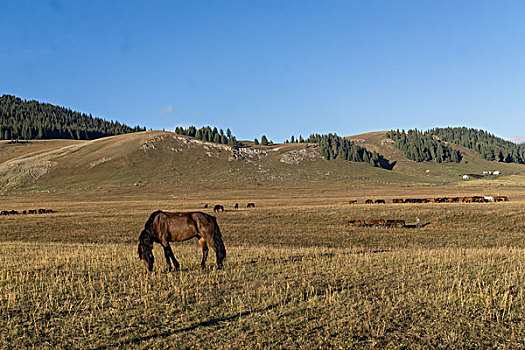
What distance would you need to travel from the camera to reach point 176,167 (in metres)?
130

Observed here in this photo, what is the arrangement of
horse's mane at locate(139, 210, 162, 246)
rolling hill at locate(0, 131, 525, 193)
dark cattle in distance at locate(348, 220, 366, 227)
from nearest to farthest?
horse's mane at locate(139, 210, 162, 246), dark cattle in distance at locate(348, 220, 366, 227), rolling hill at locate(0, 131, 525, 193)

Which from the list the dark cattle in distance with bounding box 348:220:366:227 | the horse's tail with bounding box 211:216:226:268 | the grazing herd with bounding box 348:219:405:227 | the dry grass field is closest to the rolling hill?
the dark cattle in distance with bounding box 348:220:366:227

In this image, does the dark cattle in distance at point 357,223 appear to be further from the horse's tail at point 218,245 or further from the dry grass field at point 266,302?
the horse's tail at point 218,245

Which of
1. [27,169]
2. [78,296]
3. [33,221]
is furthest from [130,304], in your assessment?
[27,169]

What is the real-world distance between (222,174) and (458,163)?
5292 inches

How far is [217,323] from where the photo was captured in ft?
26.8

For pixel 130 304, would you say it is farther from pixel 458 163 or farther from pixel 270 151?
pixel 458 163

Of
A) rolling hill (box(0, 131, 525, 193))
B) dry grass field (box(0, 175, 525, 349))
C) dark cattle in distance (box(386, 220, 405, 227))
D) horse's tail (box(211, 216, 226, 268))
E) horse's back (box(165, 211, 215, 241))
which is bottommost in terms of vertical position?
dark cattle in distance (box(386, 220, 405, 227))

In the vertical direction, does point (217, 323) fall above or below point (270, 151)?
below

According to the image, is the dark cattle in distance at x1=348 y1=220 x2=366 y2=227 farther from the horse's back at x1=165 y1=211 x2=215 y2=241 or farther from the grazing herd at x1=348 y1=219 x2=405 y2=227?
the horse's back at x1=165 y1=211 x2=215 y2=241

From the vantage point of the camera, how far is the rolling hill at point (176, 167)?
112 m

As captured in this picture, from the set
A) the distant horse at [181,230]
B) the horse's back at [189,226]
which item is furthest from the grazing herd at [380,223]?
the horse's back at [189,226]

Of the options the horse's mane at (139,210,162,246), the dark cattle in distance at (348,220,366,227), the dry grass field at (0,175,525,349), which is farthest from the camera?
the dark cattle in distance at (348,220,366,227)

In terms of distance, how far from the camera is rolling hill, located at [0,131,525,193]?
11175 cm
